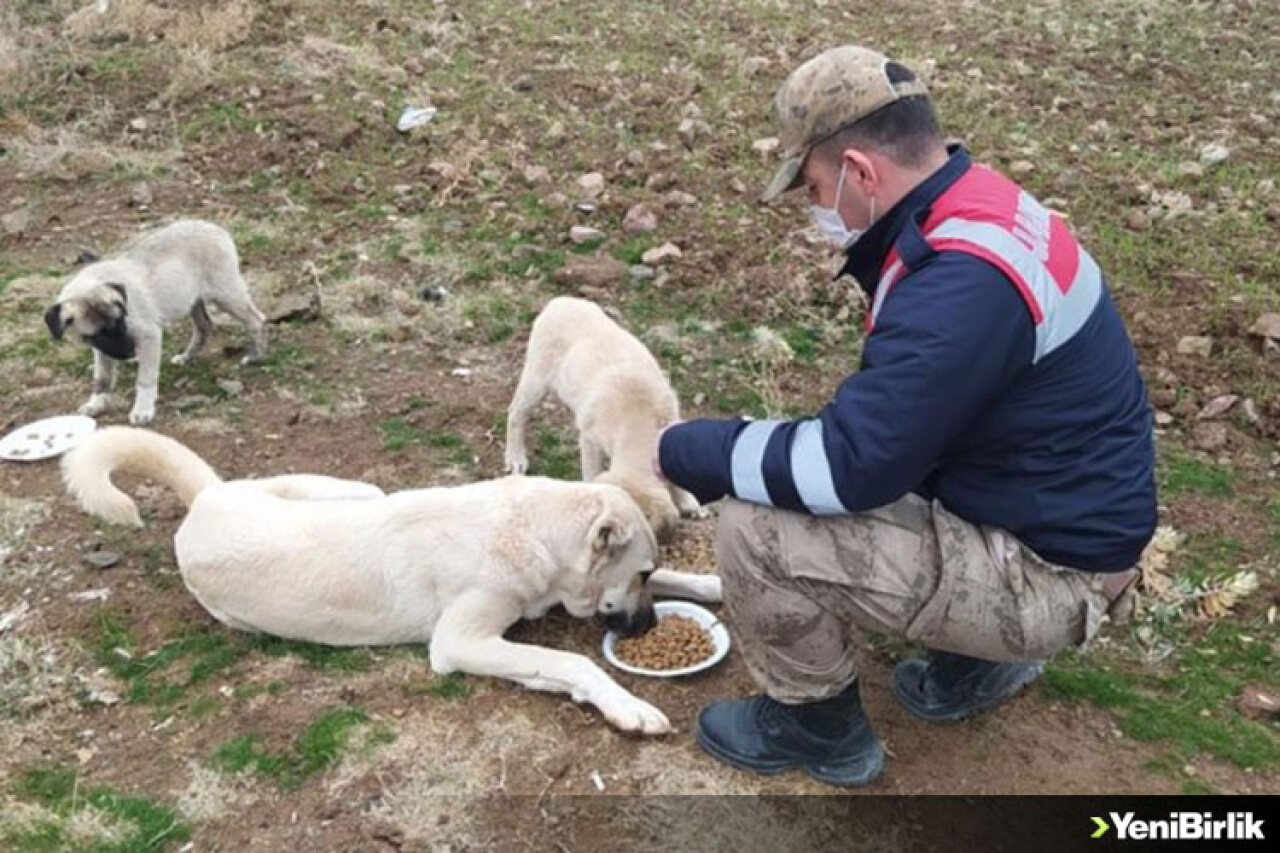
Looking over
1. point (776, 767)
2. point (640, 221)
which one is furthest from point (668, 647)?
point (640, 221)

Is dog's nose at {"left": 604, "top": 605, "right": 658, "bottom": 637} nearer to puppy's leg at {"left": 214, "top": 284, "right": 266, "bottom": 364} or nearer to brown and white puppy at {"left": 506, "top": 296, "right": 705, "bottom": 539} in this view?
brown and white puppy at {"left": 506, "top": 296, "right": 705, "bottom": 539}

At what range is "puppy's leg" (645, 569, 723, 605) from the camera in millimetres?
4547

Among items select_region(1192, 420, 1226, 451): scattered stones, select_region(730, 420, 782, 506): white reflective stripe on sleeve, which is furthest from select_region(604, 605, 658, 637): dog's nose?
select_region(1192, 420, 1226, 451): scattered stones

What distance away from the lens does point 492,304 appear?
697 cm

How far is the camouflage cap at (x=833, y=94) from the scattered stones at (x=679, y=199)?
4.66 metres

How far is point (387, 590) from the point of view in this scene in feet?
13.8

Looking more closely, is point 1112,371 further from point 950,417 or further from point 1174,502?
point 1174,502

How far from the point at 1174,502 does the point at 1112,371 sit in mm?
2280

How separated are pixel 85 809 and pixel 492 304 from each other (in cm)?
403

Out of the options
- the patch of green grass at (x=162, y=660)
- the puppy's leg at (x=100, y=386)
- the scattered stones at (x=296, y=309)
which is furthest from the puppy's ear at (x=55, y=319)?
the patch of green grass at (x=162, y=660)

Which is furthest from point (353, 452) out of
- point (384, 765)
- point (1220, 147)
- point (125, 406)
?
point (1220, 147)

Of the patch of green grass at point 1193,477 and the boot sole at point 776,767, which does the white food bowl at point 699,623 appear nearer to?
the boot sole at point 776,767

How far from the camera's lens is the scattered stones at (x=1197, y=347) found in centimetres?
608

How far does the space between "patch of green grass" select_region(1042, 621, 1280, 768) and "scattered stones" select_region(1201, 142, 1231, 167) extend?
536 cm
